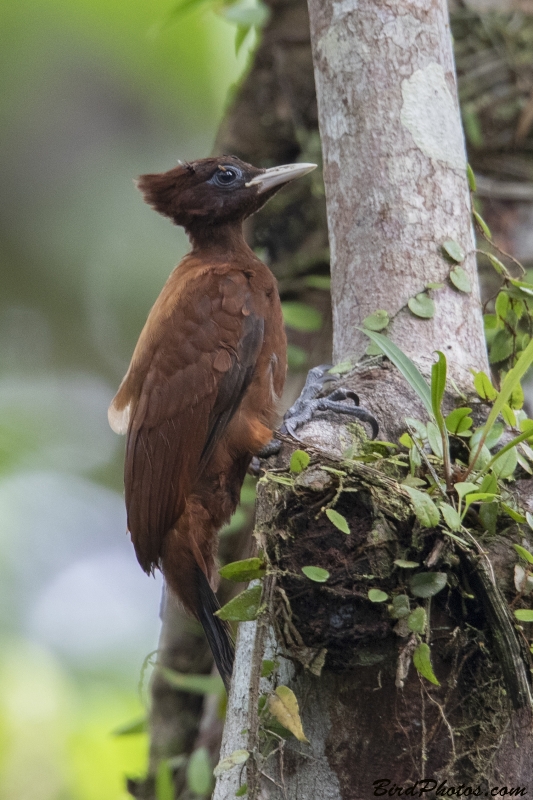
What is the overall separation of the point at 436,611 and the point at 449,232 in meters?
Result: 1.22

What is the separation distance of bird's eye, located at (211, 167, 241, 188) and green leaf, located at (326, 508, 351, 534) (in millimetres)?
2010

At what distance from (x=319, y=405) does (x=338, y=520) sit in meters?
0.76

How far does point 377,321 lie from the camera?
2.47m

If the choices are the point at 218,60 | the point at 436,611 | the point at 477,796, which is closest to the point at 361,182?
the point at 436,611

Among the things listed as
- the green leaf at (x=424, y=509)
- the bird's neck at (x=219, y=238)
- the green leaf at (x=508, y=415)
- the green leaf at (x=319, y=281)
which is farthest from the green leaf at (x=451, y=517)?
the green leaf at (x=319, y=281)

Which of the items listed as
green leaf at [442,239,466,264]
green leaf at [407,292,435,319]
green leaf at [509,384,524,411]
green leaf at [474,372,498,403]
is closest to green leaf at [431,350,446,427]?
green leaf at [474,372,498,403]

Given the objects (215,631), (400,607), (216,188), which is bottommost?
(215,631)

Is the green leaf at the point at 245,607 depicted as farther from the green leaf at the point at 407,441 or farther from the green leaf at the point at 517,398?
the green leaf at the point at 517,398

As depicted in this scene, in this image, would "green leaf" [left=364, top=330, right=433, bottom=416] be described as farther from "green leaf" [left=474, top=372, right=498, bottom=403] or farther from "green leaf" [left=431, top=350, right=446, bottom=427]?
"green leaf" [left=474, top=372, right=498, bottom=403]

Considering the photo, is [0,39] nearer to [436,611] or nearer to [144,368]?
[144,368]

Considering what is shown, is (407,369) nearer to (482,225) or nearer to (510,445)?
(510,445)

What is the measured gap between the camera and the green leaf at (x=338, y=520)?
1739 millimetres

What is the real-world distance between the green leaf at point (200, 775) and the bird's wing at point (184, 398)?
0.78 m

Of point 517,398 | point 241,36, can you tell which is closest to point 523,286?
point 517,398
